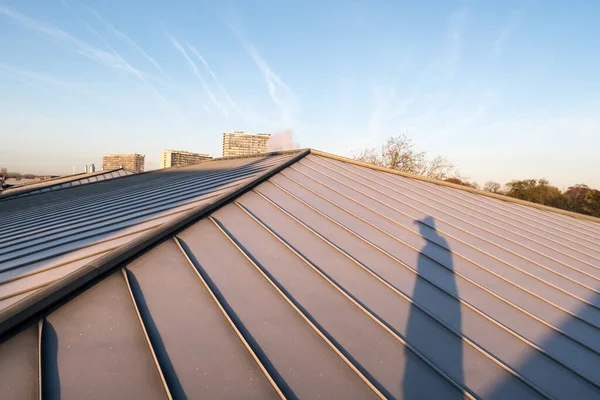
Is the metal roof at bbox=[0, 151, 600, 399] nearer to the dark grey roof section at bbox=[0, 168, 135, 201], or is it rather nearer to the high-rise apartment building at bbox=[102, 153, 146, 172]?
the dark grey roof section at bbox=[0, 168, 135, 201]

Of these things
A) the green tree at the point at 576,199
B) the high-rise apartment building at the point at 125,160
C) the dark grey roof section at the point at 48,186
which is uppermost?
the green tree at the point at 576,199

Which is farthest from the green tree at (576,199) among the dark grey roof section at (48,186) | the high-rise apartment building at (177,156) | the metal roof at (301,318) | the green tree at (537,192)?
the high-rise apartment building at (177,156)

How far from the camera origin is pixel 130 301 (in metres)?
2.65

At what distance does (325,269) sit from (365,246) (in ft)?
3.39

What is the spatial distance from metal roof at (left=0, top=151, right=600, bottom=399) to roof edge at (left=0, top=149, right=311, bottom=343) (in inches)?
0.5

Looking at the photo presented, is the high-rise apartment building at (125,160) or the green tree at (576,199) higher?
the green tree at (576,199)

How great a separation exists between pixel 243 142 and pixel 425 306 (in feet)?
464

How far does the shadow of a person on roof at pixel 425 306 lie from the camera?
2.36 meters

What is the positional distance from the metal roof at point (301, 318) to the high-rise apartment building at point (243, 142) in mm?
132075

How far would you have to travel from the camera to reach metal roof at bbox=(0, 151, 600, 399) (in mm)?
2137

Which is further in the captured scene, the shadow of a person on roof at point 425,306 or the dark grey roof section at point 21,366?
the shadow of a person on roof at point 425,306

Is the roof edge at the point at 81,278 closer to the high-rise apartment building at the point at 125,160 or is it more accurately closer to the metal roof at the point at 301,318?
the metal roof at the point at 301,318

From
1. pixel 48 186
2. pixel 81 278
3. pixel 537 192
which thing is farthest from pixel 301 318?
pixel 537 192

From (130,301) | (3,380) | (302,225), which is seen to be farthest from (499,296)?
(3,380)
